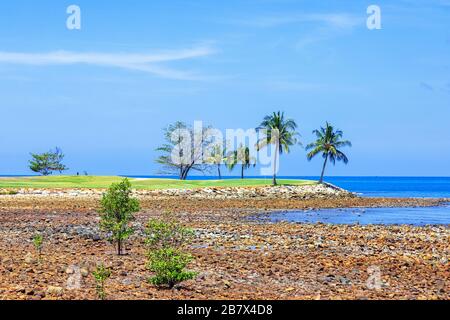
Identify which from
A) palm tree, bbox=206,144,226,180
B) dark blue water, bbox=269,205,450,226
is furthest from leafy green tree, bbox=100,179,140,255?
palm tree, bbox=206,144,226,180

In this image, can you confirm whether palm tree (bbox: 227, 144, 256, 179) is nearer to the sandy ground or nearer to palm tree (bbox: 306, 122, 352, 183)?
palm tree (bbox: 306, 122, 352, 183)

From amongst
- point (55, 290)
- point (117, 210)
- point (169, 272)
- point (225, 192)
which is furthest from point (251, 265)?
point (225, 192)

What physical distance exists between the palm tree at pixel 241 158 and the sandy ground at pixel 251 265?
77814 mm

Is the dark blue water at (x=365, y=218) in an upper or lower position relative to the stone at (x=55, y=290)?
lower

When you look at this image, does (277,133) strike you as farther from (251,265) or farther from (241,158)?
(251,265)

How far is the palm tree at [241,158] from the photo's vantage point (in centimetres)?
10619

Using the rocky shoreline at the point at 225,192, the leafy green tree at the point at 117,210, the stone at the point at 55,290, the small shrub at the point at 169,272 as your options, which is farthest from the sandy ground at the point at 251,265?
the rocky shoreline at the point at 225,192

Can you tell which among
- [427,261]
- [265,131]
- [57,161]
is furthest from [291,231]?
[57,161]

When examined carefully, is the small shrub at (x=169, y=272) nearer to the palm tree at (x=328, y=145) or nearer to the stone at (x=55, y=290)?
the stone at (x=55, y=290)

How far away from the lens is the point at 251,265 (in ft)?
56.4

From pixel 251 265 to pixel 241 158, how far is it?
89.2m

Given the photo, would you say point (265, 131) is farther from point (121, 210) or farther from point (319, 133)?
point (121, 210)

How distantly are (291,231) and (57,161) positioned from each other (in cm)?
9391
